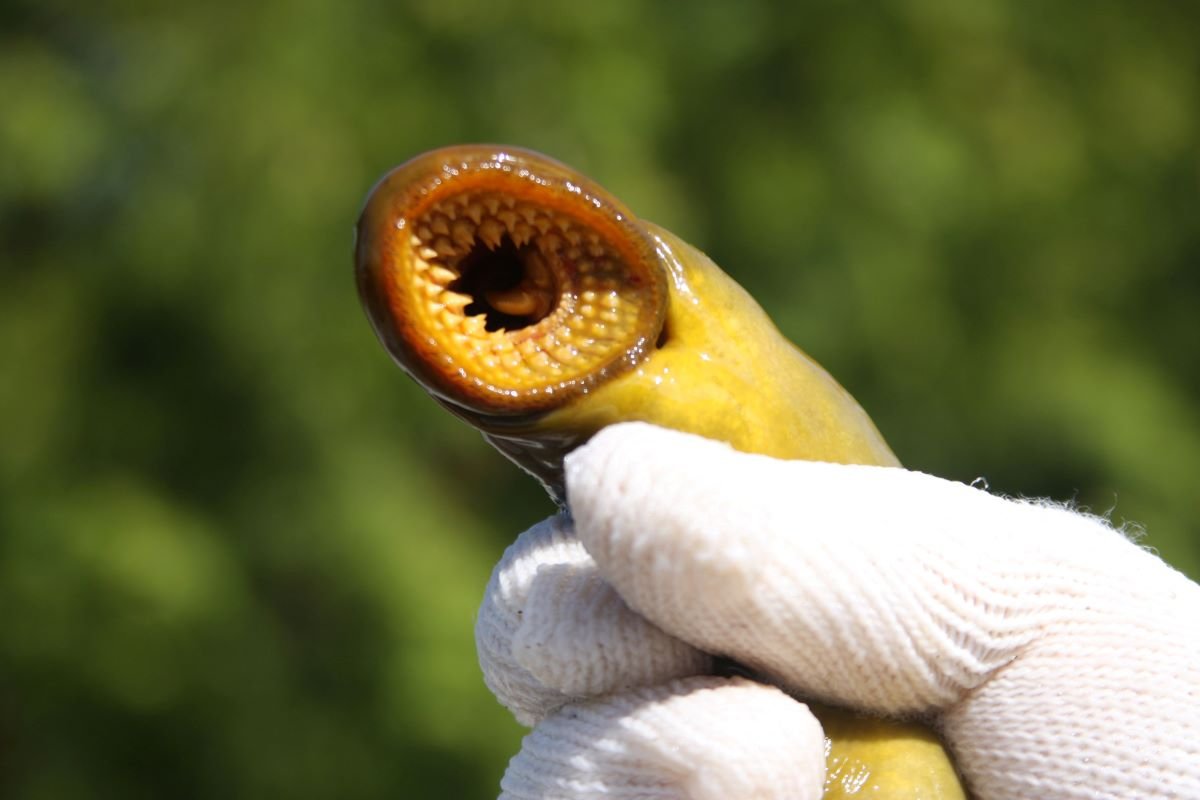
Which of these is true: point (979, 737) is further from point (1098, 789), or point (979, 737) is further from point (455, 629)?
point (455, 629)

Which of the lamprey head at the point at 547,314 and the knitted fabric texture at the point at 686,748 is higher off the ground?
the lamprey head at the point at 547,314

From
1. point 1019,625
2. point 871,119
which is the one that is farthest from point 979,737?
point 871,119

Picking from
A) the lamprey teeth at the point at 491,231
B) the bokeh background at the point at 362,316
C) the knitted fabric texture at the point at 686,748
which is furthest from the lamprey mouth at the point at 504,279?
the bokeh background at the point at 362,316

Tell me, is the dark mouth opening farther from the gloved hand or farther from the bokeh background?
the bokeh background

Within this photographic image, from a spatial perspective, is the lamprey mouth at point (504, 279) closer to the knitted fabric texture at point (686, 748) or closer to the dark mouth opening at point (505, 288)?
the dark mouth opening at point (505, 288)

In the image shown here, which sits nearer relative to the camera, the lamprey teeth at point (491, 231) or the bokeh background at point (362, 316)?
the lamprey teeth at point (491, 231)

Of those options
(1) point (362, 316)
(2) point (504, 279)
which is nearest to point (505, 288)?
(2) point (504, 279)
